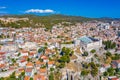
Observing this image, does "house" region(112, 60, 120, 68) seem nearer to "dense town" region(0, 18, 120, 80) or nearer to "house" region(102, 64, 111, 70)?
"dense town" region(0, 18, 120, 80)

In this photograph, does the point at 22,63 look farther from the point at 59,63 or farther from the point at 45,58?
the point at 59,63

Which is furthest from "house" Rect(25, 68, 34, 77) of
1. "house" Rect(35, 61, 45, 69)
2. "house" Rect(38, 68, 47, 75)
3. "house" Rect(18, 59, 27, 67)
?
"house" Rect(18, 59, 27, 67)

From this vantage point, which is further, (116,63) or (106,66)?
(116,63)

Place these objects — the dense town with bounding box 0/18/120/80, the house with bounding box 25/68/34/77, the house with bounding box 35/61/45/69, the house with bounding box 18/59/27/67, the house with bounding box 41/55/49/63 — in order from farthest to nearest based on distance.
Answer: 1. the house with bounding box 41/55/49/63
2. the house with bounding box 18/59/27/67
3. the house with bounding box 35/61/45/69
4. the dense town with bounding box 0/18/120/80
5. the house with bounding box 25/68/34/77

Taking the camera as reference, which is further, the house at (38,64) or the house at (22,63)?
the house at (22,63)

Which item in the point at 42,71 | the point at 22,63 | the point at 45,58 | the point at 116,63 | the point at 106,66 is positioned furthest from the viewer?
the point at 116,63

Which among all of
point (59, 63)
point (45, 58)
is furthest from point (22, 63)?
point (59, 63)

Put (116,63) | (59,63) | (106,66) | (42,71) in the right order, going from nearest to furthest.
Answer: (42,71) < (59,63) < (106,66) < (116,63)

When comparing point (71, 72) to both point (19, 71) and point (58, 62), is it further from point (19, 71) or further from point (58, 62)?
point (19, 71)

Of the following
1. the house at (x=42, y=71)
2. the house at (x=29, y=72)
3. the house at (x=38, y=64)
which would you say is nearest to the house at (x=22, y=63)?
the house at (x=38, y=64)

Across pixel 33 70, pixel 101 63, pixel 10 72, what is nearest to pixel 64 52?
pixel 101 63

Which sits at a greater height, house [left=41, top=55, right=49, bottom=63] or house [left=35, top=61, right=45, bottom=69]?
house [left=41, top=55, right=49, bottom=63]

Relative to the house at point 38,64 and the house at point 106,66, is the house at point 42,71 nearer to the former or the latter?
the house at point 38,64
